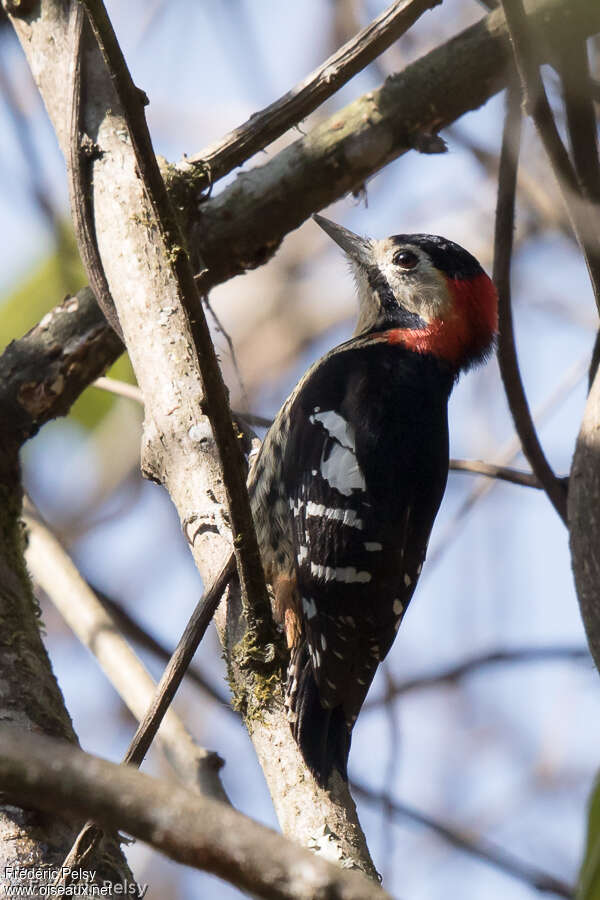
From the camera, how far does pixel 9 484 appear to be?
273 centimetres

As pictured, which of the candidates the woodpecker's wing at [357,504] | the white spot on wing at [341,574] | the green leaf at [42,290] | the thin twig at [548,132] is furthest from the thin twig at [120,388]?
the thin twig at [548,132]

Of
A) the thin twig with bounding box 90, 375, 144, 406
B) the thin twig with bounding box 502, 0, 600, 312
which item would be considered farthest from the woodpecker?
the thin twig with bounding box 502, 0, 600, 312

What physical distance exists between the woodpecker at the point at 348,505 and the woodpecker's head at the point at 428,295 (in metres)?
0.02

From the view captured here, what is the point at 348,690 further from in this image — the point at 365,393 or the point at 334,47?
the point at 334,47

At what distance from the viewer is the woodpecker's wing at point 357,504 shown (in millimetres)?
2438

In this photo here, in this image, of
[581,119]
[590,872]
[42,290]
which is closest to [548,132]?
[581,119]

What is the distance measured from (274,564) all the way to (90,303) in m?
0.84

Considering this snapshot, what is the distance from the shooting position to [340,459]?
106 inches

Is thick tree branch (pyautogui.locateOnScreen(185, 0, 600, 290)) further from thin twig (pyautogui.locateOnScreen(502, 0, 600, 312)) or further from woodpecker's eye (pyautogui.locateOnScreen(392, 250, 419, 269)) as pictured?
woodpecker's eye (pyautogui.locateOnScreen(392, 250, 419, 269))

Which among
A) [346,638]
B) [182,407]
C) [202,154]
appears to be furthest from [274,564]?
[202,154]

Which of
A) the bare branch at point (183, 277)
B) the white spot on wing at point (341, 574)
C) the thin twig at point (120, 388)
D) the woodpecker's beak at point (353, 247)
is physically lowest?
the bare branch at point (183, 277)

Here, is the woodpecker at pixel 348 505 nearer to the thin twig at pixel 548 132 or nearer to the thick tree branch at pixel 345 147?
the thick tree branch at pixel 345 147

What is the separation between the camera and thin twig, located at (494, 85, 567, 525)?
273 centimetres

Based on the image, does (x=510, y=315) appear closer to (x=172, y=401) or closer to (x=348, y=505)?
(x=348, y=505)
